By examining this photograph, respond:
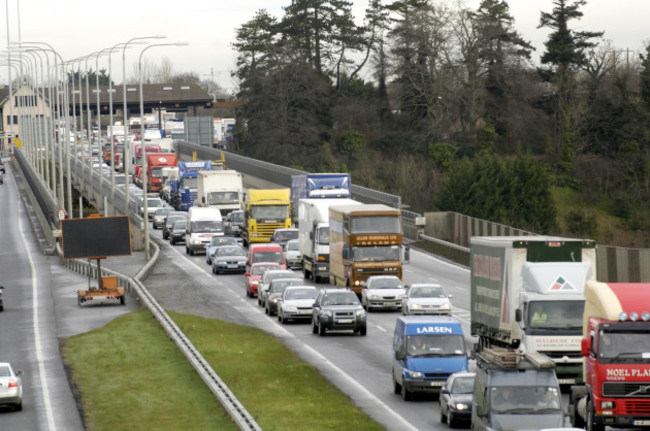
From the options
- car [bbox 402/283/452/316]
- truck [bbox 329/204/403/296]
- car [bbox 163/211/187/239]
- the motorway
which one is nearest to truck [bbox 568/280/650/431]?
the motorway

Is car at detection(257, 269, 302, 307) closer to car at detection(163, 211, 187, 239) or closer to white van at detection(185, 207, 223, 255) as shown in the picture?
white van at detection(185, 207, 223, 255)

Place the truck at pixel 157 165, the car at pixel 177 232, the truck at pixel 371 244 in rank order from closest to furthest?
1. the truck at pixel 371 244
2. the car at pixel 177 232
3. the truck at pixel 157 165

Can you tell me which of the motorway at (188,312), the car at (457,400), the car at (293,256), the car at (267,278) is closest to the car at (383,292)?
the motorway at (188,312)

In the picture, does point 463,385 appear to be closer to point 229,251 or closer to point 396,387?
point 396,387

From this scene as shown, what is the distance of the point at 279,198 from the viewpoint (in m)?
69.8

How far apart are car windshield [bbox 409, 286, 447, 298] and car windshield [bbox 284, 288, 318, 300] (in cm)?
338

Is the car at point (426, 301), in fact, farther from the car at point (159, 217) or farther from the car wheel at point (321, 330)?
the car at point (159, 217)

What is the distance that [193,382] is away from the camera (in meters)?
32.1

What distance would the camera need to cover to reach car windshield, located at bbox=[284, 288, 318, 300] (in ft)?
147

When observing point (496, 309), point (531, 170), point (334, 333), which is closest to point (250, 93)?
point (531, 170)

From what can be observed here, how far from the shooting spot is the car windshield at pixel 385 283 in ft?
155

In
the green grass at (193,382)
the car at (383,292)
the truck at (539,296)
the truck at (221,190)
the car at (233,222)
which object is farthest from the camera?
the truck at (221,190)

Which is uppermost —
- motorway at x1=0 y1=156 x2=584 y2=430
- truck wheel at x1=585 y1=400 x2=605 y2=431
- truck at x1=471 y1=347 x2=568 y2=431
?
truck at x1=471 y1=347 x2=568 y2=431

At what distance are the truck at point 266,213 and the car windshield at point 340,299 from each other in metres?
29.0
